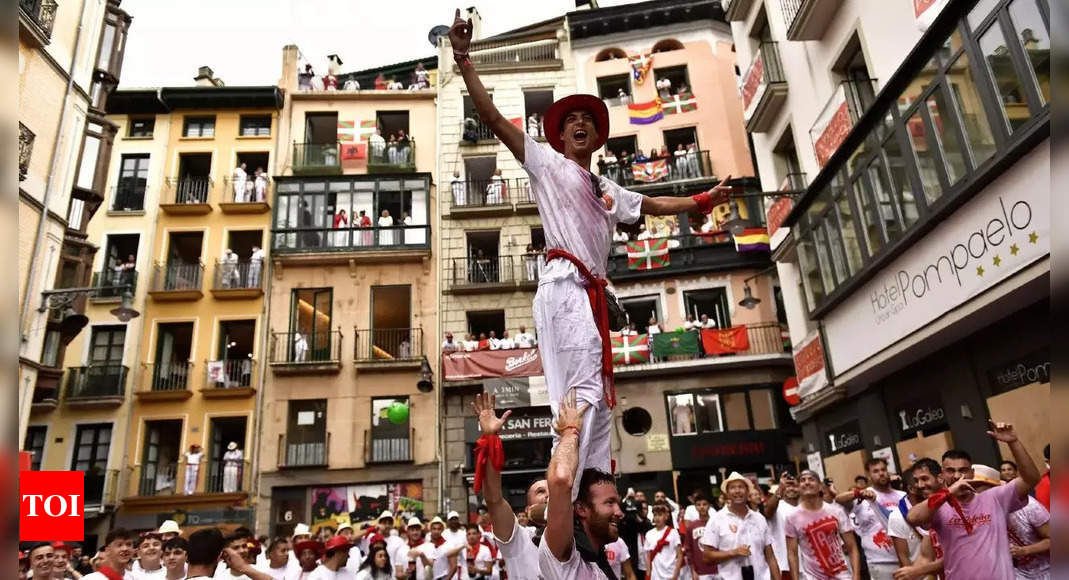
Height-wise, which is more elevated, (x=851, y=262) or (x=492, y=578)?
(x=851, y=262)

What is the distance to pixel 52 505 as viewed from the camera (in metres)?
4.64

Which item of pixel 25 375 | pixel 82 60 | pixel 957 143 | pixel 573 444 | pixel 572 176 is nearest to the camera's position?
pixel 573 444

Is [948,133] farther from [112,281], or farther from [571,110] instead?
[112,281]

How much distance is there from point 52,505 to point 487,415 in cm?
325

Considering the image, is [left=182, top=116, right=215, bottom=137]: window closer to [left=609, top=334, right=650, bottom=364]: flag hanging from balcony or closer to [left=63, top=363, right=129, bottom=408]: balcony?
[left=63, top=363, right=129, bottom=408]: balcony

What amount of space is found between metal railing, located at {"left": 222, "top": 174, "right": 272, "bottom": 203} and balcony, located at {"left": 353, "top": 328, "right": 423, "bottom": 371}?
7230 millimetres

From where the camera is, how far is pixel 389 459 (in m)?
25.5

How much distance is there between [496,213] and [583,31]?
386 inches

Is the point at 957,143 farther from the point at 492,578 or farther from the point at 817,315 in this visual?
the point at 492,578

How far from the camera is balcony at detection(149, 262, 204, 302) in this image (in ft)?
91.7

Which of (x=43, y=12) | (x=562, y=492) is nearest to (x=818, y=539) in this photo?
(x=562, y=492)

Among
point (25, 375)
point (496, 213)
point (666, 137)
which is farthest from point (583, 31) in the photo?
point (25, 375)

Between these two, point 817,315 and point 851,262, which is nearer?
point 851,262

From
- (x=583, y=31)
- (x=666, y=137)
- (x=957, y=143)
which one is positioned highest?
(x=583, y=31)
